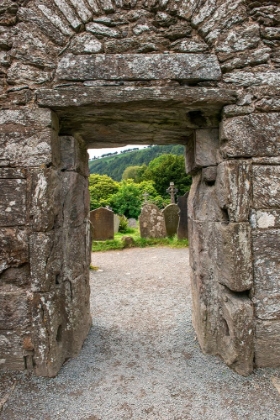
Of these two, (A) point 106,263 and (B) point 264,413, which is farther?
(A) point 106,263

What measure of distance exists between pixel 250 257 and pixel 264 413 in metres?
1.18

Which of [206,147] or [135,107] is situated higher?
[135,107]

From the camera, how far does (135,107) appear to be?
2.50 metres

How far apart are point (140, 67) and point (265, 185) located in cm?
154

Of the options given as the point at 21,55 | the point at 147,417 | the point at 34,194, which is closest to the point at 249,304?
the point at 147,417

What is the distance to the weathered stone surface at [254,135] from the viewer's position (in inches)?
96.3

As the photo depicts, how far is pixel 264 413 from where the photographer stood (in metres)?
2.07

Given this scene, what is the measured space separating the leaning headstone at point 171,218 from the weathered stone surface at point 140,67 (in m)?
7.59

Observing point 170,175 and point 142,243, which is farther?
point 170,175

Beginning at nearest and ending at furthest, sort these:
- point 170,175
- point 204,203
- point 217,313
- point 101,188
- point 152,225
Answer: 1. point 217,313
2. point 204,203
3. point 152,225
4. point 101,188
5. point 170,175

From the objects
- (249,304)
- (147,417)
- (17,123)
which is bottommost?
(147,417)

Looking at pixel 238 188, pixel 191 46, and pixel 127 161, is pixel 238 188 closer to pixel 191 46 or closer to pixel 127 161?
pixel 191 46

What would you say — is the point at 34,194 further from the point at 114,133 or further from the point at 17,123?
the point at 114,133

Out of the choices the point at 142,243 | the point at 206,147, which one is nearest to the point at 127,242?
the point at 142,243
